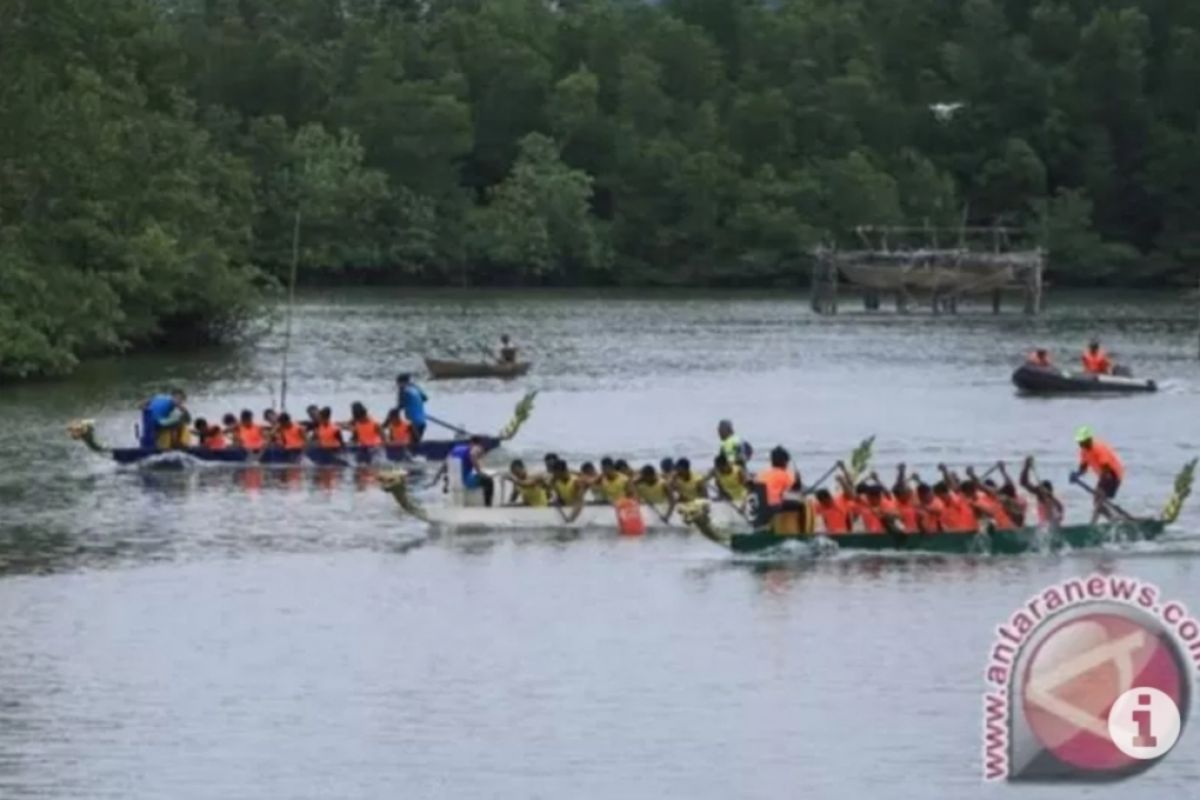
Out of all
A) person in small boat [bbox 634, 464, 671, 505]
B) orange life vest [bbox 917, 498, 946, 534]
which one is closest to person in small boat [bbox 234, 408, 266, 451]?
person in small boat [bbox 634, 464, 671, 505]

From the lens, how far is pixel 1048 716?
70.4 feet

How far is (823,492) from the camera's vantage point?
38.2m

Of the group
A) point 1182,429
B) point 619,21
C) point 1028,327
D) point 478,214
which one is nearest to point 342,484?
point 1182,429

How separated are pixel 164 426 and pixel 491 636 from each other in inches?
623

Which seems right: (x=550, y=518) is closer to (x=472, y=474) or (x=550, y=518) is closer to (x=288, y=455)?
(x=472, y=474)

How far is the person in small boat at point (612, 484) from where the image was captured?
40.9m

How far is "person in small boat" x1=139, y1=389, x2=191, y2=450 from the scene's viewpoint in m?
48.9

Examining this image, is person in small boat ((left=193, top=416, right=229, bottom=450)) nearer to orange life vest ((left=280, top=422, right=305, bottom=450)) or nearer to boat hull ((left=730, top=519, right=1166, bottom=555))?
orange life vest ((left=280, top=422, right=305, bottom=450))

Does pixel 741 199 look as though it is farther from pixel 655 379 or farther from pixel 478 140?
pixel 655 379

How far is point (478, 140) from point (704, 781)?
10389cm

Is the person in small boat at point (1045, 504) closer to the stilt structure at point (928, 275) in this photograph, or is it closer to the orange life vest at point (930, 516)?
the orange life vest at point (930, 516)

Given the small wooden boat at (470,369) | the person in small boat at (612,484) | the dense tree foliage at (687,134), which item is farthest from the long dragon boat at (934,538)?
the dense tree foliage at (687,134)

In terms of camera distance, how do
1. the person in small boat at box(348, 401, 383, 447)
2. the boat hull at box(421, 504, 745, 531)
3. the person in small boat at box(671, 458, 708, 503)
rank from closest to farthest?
1. the person in small boat at box(671, 458, 708, 503)
2. the boat hull at box(421, 504, 745, 531)
3. the person in small boat at box(348, 401, 383, 447)

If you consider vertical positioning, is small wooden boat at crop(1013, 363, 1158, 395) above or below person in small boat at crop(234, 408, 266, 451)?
above
